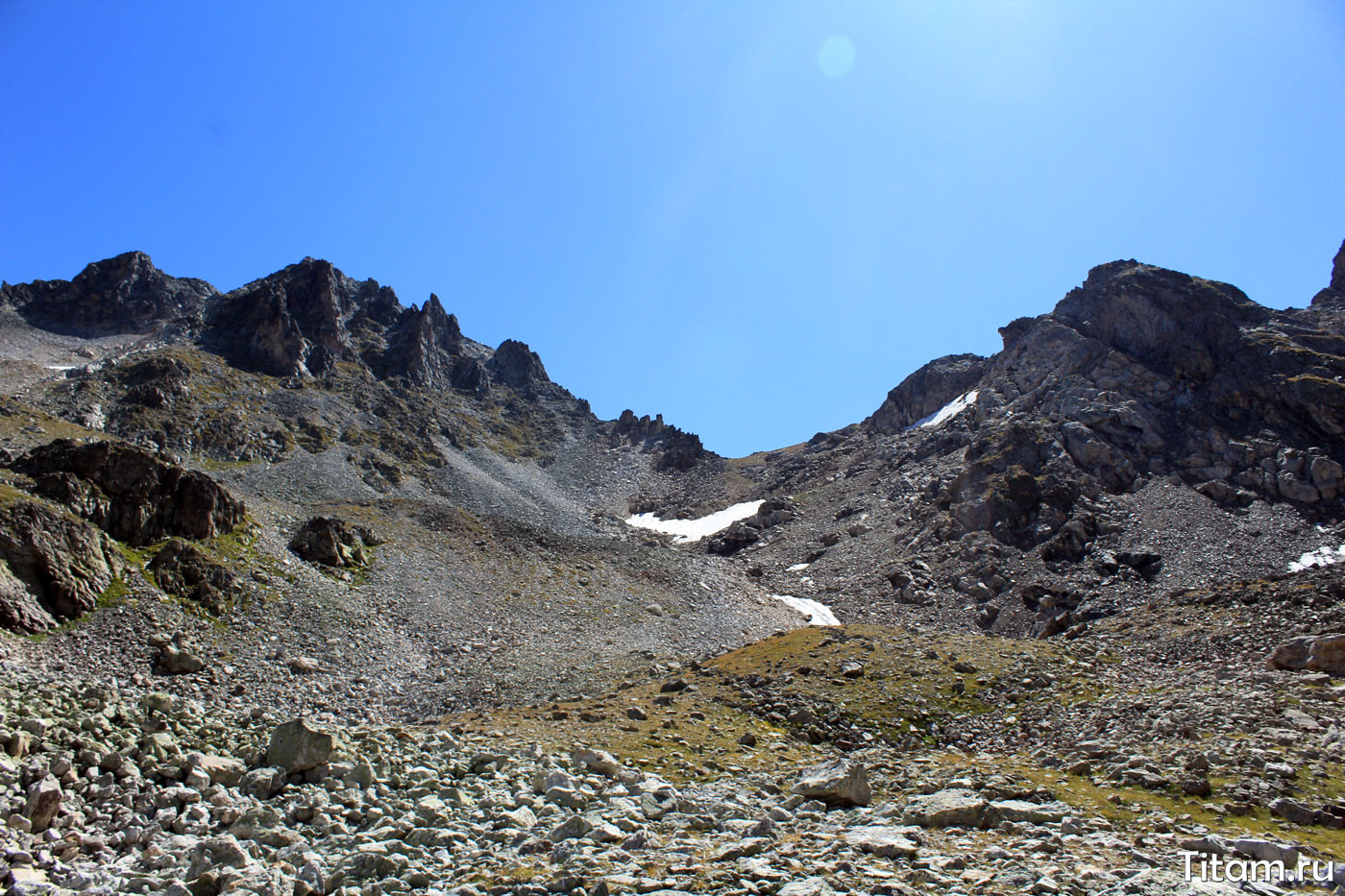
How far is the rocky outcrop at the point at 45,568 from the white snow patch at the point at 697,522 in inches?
3034

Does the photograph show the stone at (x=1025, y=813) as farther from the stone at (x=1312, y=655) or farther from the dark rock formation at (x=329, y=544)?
the dark rock formation at (x=329, y=544)

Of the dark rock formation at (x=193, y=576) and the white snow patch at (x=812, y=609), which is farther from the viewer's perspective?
the white snow patch at (x=812, y=609)

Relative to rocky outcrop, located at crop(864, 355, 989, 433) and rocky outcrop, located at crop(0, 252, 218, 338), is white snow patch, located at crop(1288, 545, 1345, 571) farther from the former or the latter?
rocky outcrop, located at crop(0, 252, 218, 338)

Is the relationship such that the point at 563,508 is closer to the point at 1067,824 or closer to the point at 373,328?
the point at 373,328

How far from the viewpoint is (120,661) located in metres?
32.9

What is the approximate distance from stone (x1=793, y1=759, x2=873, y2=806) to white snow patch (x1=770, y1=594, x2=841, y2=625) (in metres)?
50.8

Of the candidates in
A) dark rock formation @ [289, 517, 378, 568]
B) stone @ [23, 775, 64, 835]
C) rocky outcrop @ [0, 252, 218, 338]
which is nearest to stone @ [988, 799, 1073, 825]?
stone @ [23, 775, 64, 835]

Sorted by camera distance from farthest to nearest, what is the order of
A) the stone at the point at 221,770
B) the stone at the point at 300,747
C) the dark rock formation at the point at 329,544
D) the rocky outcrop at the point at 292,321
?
the rocky outcrop at the point at 292,321, the dark rock formation at the point at 329,544, the stone at the point at 300,747, the stone at the point at 221,770

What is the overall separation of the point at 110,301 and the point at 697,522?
123m

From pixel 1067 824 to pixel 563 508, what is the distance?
94.9 meters

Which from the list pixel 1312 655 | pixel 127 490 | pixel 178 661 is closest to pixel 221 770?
pixel 178 661

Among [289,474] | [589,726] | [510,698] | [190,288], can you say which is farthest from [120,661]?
[190,288]

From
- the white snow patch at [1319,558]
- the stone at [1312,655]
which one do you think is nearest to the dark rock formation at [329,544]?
the stone at [1312,655]

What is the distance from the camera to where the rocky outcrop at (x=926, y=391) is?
144500 mm
